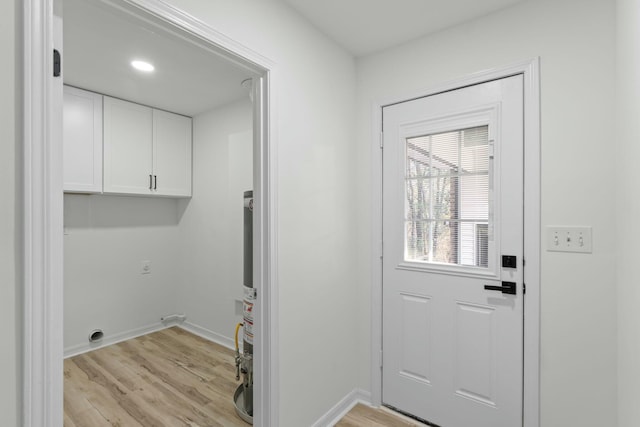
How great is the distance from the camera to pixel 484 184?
178 cm

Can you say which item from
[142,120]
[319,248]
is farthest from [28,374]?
[142,120]

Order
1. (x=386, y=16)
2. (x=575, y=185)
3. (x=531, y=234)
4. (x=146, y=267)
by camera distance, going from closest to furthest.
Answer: (x=575, y=185) < (x=531, y=234) < (x=386, y=16) < (x=146, y=267)

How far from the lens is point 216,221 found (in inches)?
133

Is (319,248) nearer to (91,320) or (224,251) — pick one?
(224,251)

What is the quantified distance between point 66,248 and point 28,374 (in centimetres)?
264

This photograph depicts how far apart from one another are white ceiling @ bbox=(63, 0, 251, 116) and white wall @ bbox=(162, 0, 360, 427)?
256mm

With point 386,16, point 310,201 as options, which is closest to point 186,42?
point 310,201

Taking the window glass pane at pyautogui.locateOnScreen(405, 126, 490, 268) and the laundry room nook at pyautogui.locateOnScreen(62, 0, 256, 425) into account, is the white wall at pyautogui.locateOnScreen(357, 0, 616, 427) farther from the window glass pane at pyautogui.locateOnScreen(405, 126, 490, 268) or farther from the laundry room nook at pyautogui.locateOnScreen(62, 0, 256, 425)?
the laundry room nook at pyautogui.locateOnScreen(62, 0, 256, 425)

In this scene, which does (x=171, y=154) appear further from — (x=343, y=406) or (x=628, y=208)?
(x=628, y=208)

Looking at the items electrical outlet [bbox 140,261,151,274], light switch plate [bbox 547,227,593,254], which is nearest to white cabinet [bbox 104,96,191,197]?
electrical outlet [bbox 140,261,151,274]

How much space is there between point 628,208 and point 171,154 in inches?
147

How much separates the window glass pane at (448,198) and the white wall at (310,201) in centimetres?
44

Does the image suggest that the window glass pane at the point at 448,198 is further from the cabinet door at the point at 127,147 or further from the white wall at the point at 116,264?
the white wall at the point at 116,264

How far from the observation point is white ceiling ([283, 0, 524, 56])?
1678 mm
